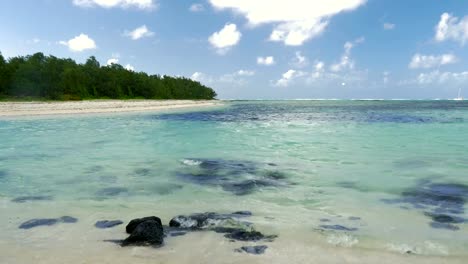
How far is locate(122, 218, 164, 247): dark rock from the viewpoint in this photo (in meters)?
6.52

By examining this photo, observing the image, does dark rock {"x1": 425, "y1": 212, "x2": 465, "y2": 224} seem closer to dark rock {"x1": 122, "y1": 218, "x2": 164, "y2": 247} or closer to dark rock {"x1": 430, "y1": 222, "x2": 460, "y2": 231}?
dark rock {"x1": 430, "y1": 222, "x2": 460, "y2": 231}

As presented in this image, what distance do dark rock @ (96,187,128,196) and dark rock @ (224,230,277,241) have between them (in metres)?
4.68

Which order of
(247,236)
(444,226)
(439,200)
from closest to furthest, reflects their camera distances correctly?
(247,236)
(444,226)
(439,200)

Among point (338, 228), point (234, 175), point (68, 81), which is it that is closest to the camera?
point (338, 228)

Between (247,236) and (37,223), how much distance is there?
4.29 meters

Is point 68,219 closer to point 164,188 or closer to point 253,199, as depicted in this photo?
point 164,188

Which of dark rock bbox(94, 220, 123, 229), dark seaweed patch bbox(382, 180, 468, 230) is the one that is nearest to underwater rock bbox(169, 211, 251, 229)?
dark rock bbox(94, 220, 123, 229)

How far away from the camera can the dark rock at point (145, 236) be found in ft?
21.4

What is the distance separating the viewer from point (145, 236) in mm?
6566

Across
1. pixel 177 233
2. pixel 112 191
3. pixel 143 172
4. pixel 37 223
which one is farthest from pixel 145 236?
pixel 143 172

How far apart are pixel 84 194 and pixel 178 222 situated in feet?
13.5

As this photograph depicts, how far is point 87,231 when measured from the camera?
7.38m

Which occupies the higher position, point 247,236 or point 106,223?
point 247,236

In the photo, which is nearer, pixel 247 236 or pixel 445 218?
pixel 247 236
